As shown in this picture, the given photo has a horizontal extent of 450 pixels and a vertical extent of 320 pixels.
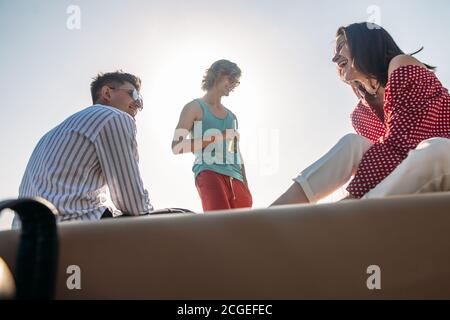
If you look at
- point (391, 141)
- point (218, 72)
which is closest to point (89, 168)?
point (391, 141)

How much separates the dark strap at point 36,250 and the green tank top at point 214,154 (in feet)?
6.03

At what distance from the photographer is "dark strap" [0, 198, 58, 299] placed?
1.67 ft

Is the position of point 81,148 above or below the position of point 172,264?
above

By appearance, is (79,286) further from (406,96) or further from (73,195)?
(406,96)

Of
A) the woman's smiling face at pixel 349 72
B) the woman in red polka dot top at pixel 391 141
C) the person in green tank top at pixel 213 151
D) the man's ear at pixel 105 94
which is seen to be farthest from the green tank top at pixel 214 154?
the woman in red polka dot top at pixel 391 141

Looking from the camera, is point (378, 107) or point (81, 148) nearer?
point (81, 148)

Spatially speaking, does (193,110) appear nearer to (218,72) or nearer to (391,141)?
(218,72)

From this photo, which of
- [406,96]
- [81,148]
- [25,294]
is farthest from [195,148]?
[25,294]

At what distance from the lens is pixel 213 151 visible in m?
2.40

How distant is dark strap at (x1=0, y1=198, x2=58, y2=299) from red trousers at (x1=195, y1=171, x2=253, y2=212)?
1.78m

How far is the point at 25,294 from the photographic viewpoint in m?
0.50
